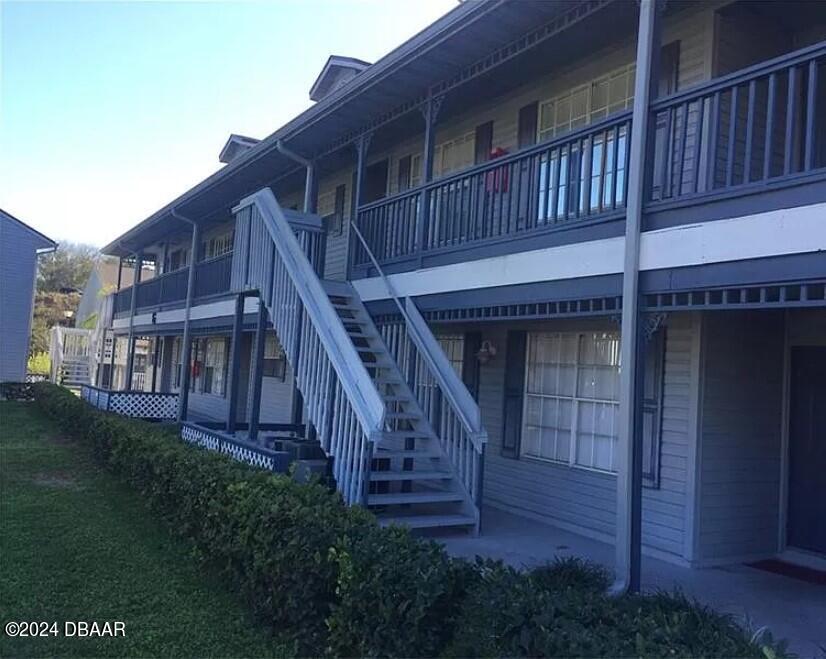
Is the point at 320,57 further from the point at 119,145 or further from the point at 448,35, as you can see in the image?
the point at 448,35

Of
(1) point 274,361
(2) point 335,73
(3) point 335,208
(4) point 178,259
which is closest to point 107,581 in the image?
→ (3) point 335,208

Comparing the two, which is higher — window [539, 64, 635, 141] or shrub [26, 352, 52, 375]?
window [539, 64, 635, 141]

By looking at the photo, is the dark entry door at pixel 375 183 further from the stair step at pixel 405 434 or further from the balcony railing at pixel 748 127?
the balcony railing at pixel 748 127

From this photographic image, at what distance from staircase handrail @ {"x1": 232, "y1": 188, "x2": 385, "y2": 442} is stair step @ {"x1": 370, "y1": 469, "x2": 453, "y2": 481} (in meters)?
0.79

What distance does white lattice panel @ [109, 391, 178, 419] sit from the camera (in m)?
17.7

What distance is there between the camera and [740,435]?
281 inches

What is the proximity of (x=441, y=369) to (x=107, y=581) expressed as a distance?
380 centimetres

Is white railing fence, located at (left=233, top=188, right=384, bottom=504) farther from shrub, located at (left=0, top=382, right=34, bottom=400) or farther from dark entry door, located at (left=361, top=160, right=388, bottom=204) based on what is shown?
shrub, located at (left=0, top=382, right=34, bottom=400)

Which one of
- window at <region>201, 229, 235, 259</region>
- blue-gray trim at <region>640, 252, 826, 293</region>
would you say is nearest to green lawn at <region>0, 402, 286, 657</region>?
blue-gray trim at <region>640, 252, 826, 293</region>

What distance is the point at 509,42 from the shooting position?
303 inches

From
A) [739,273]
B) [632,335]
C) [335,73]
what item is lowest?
[632,335]

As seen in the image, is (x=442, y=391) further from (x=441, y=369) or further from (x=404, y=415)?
(x=404, y=415)

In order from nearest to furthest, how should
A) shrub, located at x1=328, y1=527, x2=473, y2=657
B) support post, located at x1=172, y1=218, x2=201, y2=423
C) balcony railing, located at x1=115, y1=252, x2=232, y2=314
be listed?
shrub, located at x1=328, y1=527, x2=473, y2=657, balcony railing, located at x1=115, y1=252, x2=232, y2=314, support post, located at x1=172, y1=218, x2=201, y2=423

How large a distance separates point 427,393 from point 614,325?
290 cm
